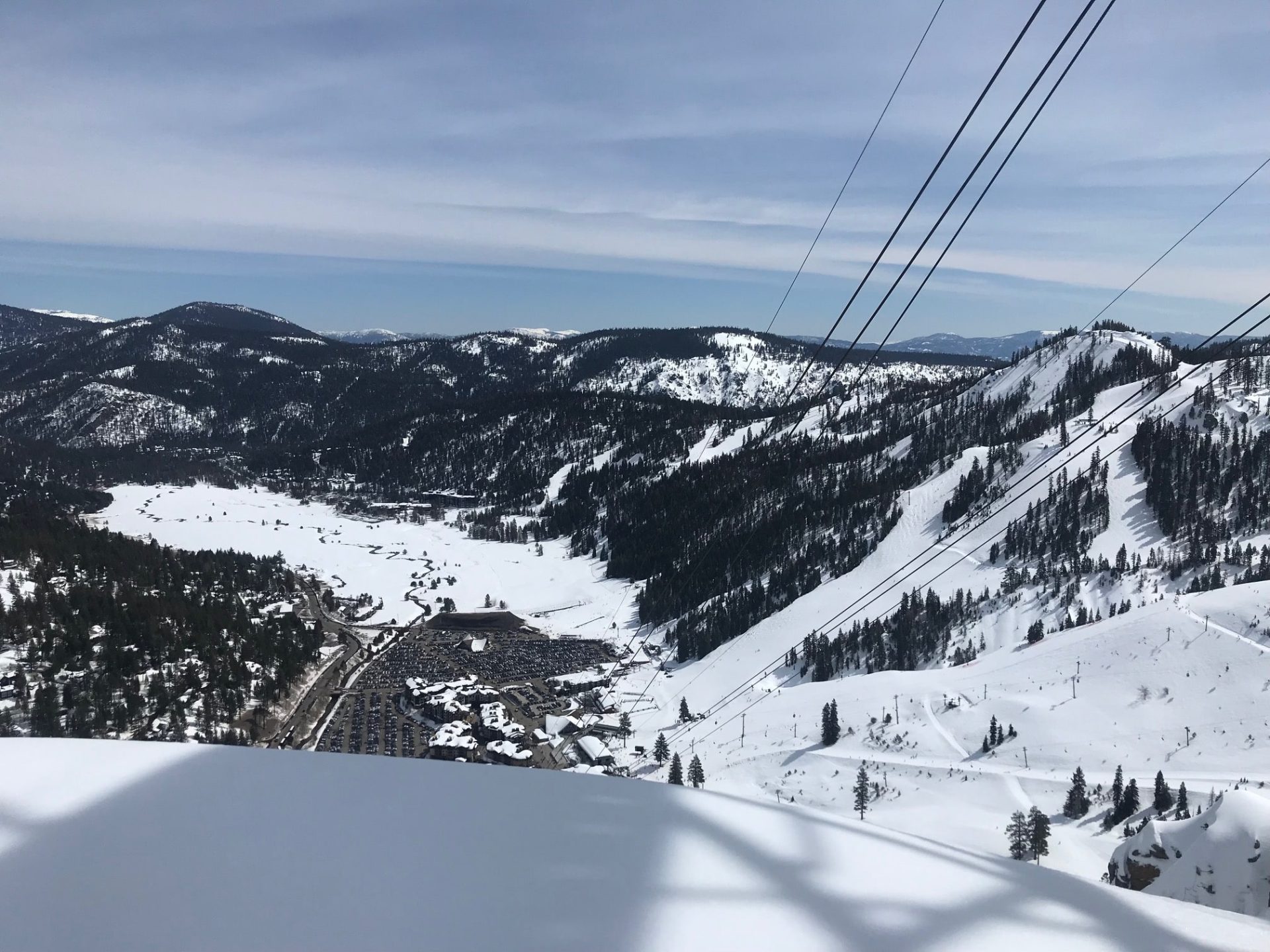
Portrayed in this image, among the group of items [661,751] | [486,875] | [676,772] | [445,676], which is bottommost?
[445,676]

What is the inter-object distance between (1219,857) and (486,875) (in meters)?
11.3

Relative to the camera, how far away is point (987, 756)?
2825 cm

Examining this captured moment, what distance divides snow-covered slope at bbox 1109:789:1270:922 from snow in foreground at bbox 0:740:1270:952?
6.59 meters

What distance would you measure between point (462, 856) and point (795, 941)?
35.8 inches

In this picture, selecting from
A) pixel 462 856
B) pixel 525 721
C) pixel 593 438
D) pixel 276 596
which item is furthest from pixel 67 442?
pixel 462 856

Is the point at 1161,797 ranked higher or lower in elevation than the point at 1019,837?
lower

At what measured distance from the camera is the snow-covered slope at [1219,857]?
26.4 ft

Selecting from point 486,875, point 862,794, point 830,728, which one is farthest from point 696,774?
point 486,875

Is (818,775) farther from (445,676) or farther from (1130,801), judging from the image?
(445,676)

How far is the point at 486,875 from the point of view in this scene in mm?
1806

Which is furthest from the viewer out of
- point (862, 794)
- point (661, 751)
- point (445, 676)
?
point (445, 676)

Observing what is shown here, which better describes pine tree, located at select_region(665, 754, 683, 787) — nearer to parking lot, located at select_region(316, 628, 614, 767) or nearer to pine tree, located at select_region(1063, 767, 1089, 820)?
parking lot, located at select_region(316, 628, 614, 767)

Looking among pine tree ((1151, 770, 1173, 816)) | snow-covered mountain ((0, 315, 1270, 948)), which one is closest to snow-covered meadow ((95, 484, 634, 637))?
snow-covered mountain ((0, 315, 1270, 948))

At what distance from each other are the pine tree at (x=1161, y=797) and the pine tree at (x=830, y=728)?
1151 centimetres
